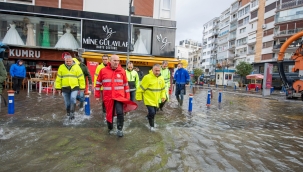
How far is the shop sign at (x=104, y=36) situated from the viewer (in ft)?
56.9

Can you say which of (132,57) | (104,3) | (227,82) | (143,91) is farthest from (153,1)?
(227,82)

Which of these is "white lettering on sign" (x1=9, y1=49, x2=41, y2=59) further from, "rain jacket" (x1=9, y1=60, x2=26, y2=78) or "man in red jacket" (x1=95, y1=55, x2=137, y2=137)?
"man in red jacket" (x1=95, y1=55, x2=137, y2=137)

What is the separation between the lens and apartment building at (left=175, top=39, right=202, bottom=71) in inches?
4007

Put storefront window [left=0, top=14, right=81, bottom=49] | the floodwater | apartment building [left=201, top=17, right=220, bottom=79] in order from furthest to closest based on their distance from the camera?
apartment building [left=201, top=17, right=220, bottom=79]
storefront window [left=0, top=14, right=81, bottom=49]
the floodwater

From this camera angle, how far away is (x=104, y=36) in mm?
17672

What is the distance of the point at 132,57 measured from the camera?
17.2 meters

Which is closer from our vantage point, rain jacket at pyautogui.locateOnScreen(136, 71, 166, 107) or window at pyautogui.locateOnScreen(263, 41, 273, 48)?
rain jacket at pyautogui.locateOnScreen(136, 71, 166, 107)

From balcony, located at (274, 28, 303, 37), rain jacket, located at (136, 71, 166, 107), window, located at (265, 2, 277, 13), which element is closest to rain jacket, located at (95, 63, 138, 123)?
rain jacket, located at (136, 71, 166, 107)

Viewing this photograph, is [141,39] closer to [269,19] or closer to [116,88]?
[116,88]

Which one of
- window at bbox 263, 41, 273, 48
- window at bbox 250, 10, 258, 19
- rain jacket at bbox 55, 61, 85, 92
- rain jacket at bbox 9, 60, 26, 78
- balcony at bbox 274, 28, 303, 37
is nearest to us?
rain jacket at bbox 55, 61, 85, 92

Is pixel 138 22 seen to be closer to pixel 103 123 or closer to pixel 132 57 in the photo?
pixel 132 57

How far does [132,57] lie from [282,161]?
14469 mm

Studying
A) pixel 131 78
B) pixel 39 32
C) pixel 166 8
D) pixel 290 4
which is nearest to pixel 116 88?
pixel 131 78

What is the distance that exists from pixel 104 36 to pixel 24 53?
6.39m
